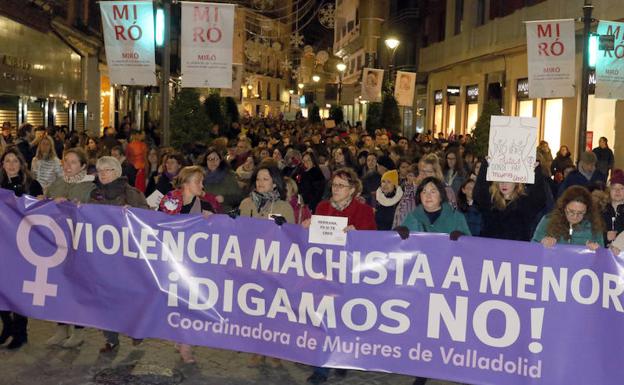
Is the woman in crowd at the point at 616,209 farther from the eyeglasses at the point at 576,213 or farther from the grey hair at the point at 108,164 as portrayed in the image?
the grey hair at the point at 108,164

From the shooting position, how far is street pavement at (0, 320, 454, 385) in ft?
21.6

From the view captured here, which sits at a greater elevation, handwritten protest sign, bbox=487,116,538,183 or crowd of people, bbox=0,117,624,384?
handwritten protest sign, bbox=487,116,538,183

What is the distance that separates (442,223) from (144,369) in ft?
8.68

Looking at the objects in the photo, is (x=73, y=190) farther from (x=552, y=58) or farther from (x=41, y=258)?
(x=552, y=58)

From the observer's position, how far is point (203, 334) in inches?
257

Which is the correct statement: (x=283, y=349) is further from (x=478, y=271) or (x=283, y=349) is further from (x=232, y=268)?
(x=478, y=271)

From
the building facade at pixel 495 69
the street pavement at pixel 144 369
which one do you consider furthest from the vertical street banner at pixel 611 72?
the street pavement at pixel 144 369

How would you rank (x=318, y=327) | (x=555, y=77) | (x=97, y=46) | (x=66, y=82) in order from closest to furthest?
(x=318, y=327), (x=555, y=77), (x=66, y=82), (x=97, y=46)

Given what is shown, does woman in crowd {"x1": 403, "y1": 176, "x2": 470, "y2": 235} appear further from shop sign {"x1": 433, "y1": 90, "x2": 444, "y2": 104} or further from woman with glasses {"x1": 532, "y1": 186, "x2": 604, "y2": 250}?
shop sign {"x1": 433, "y1": 90, "x2": 444, "y2": 104}

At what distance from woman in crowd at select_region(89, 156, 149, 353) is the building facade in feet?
39.2

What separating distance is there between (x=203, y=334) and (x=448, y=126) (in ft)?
114

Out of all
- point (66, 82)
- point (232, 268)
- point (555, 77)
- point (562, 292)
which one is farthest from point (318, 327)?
point (66, 82)

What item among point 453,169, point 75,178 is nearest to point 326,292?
point 75,178

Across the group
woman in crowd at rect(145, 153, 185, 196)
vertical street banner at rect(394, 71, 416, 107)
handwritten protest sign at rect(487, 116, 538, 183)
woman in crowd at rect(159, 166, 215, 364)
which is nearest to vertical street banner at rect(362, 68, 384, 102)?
vertical street banner at rect(394, 71, 416, 107)
